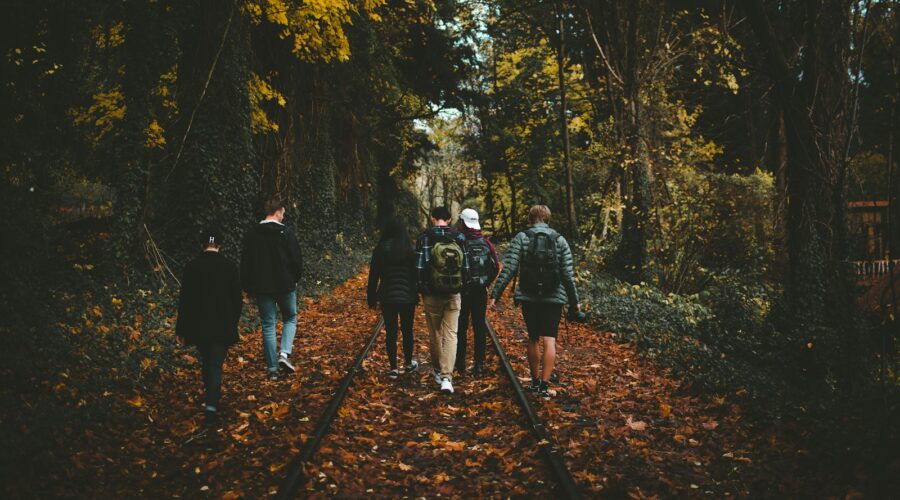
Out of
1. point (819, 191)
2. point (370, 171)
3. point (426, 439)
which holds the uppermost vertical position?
point (370, 171)

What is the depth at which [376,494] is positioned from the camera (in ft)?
15.5

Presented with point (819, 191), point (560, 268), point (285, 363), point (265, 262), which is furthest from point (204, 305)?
point (819, 191)

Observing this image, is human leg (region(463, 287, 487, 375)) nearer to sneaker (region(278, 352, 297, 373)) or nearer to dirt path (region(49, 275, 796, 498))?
dirt path (region(49, 275, 796, 498))

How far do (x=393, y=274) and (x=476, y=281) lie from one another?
1028 millimetres

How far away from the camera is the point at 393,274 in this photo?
746 cm

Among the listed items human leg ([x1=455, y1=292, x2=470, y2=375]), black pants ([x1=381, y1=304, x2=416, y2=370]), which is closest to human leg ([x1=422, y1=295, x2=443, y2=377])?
black pants ([x1=381, y1=304, x2=416, y2=370])

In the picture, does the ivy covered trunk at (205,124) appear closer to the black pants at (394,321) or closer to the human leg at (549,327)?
the black pants at (394,321)

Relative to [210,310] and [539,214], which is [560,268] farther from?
[210,310]

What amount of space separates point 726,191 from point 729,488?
13.8 meters

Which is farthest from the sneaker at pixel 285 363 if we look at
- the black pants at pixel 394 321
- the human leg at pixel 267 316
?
the black pants at pixel 394 321

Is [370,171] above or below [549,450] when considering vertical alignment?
above

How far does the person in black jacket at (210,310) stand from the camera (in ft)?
19.9

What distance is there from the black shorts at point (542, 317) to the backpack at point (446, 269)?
0.84m

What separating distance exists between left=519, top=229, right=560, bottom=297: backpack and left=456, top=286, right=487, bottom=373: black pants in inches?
42.4
